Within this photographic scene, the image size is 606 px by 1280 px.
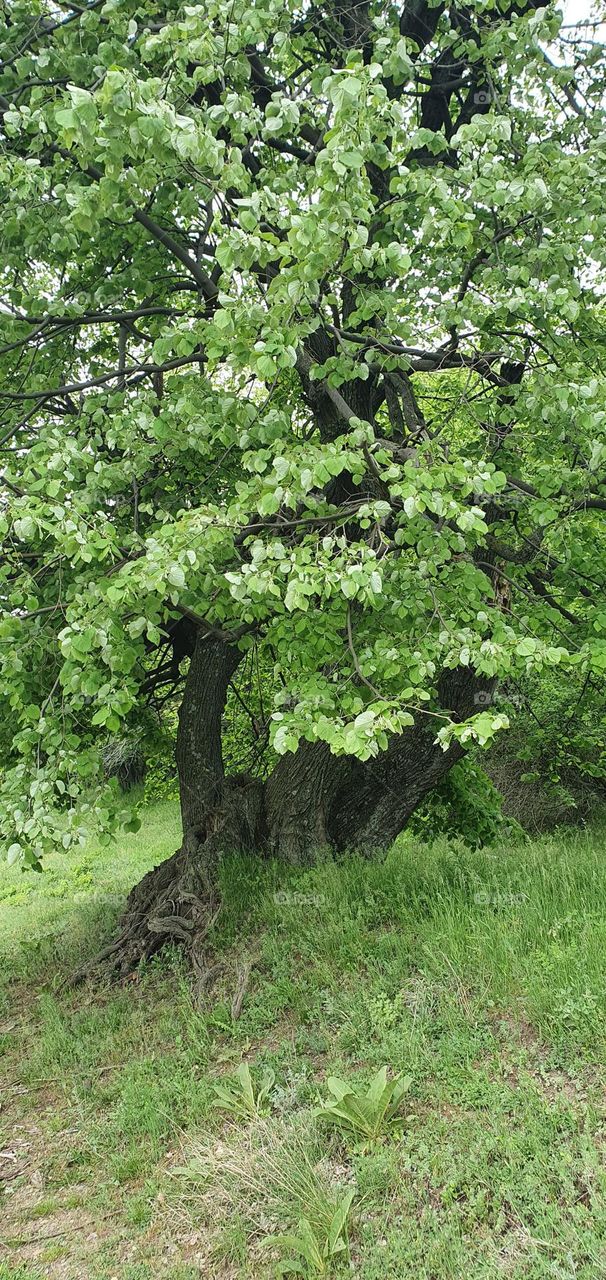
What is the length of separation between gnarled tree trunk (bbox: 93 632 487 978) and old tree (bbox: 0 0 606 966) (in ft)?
0.12

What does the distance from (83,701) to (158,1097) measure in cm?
263

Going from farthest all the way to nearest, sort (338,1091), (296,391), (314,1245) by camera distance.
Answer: (296,391) → (338,1091) → (314,1245)

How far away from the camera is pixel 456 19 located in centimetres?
666

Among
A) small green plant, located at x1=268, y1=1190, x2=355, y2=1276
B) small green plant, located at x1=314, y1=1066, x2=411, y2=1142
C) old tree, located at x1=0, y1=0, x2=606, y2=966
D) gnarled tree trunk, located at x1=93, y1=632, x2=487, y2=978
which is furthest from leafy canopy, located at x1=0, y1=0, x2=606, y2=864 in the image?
small green plant, located at x1=268, y1=1190, x2=355, y2=1276

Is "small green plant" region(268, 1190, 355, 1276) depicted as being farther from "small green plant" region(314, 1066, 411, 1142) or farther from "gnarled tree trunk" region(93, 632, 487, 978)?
"gnarled tree trunk" region(93, 632, 487, 978)

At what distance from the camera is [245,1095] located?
189 inches

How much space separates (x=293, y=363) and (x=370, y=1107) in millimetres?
3875

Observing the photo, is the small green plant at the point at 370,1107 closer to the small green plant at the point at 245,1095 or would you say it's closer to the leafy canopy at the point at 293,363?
the small green plant at the point at 245,1095

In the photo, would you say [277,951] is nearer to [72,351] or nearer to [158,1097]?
[158,1097]

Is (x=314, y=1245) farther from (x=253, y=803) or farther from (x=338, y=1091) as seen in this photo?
(x=253, y=803)

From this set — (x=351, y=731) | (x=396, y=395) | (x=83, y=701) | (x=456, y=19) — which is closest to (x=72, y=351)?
(x=396, y=395)

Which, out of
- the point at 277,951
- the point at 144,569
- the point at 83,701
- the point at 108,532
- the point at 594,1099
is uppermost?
the point at 108,532

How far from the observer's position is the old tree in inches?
164

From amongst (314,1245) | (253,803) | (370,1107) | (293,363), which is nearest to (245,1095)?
(370,1107)
